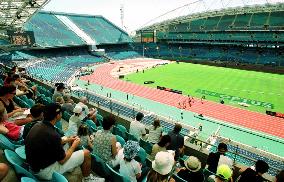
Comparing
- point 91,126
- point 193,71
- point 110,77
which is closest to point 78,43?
point 110,77

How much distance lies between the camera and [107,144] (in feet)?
19.7

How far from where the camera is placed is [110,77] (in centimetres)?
4975

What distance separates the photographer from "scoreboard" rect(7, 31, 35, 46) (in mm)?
34281

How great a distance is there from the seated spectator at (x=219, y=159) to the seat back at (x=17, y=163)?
171 inches

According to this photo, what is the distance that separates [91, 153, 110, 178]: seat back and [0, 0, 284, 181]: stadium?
34 mm

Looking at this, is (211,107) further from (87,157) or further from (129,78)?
(87,157)

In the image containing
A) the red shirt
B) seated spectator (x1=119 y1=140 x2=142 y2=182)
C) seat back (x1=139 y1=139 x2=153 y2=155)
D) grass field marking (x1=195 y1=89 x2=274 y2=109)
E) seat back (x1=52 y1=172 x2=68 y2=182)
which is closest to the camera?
seat back (x1=52 y1=172 x2=68 y2=182)

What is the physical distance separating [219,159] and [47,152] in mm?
4246

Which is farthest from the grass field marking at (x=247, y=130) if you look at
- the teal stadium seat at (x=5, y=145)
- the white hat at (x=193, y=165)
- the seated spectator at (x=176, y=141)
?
the teal stadium seat at (x=5, y=145)

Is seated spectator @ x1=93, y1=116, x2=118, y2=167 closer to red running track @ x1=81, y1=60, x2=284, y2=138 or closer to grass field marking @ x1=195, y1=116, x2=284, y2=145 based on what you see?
grass field marking @ x1=195, y1=116, x2=284, y2=145

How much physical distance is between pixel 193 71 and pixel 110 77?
53.3ft

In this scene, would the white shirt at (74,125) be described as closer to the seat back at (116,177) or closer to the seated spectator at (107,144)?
the seated spectator at (107,144)

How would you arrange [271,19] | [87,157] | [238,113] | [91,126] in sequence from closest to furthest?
[87,157] < [91,126] < [238,113] < [271,19]

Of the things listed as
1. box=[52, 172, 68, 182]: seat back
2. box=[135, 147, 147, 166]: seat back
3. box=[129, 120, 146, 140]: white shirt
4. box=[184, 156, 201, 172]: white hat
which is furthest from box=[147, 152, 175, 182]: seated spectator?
box=[129, 120, 146, 140]: white shirt
